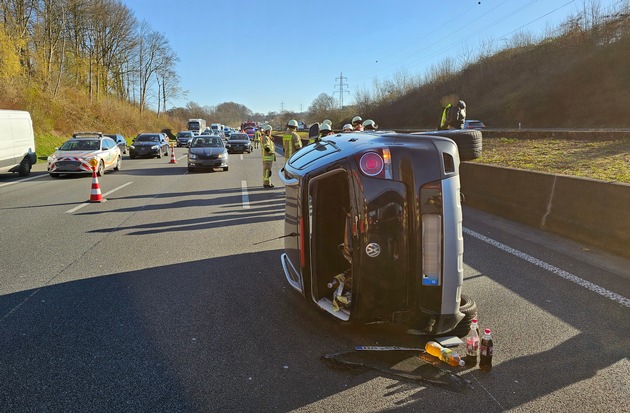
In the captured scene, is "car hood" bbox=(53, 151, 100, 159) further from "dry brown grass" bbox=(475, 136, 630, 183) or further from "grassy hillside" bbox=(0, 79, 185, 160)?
"dry brown grass" bbox=(475, 136, 630, 183)

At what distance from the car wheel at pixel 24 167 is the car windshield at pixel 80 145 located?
1363 millimetres

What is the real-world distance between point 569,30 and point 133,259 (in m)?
49.5

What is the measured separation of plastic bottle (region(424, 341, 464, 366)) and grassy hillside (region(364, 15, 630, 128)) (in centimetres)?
3385

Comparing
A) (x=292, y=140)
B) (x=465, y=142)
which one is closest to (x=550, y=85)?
(x=292, y=140)

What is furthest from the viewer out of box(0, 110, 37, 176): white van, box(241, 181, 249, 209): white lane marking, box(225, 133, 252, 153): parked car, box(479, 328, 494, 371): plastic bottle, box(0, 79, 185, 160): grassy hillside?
box(225, 133, 252, 153): parked car

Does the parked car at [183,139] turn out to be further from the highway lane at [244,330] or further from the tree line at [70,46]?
the highway lane at [244,330]

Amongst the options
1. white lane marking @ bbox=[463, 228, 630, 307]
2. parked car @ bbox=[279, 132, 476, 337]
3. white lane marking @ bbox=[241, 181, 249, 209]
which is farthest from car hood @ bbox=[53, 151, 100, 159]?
parked car @ bbox=[279, 132, 476, 337]

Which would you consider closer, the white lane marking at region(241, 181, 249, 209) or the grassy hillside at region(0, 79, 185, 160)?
the white lane marking at region(241, 181, 249, 209)

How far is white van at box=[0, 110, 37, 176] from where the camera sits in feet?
51.5

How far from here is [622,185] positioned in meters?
6.02

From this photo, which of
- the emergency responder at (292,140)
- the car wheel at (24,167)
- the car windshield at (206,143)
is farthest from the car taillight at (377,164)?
the car wheel at (24,167)

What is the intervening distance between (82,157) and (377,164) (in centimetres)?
1575

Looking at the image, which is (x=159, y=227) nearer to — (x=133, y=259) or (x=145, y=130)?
(x=133, y=259)

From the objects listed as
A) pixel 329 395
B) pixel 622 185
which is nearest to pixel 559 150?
pixel 622 185
